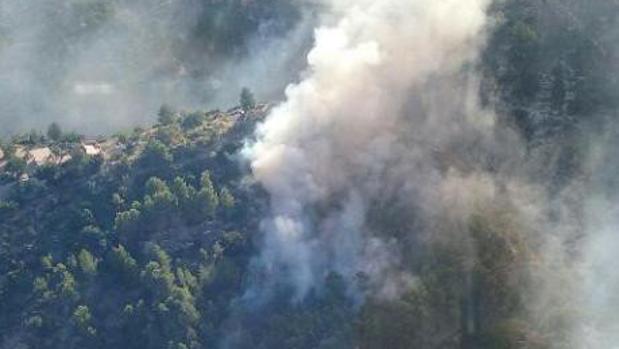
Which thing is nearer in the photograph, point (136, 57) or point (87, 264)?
point (87, 264)

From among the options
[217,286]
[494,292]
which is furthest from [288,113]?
[494,292]

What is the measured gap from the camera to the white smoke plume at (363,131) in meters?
99.4

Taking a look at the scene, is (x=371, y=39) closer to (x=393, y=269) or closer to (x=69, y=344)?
(x=393, y=269)

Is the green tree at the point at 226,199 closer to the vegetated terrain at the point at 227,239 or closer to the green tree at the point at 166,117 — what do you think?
the vegetated terrain at the point at 227,239

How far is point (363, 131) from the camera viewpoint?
10806cm

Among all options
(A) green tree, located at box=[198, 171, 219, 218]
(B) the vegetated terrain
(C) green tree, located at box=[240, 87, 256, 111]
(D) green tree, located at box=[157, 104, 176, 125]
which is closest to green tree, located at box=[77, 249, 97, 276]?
(B) the vegetated terrain

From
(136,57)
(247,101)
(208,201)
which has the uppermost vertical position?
(136,57)

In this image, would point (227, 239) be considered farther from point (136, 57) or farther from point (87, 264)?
point (136, 57)

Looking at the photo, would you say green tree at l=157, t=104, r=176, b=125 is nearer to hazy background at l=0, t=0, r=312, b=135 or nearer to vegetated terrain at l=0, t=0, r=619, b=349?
vegetated terrain at l=0, t=0, r=619, b=349

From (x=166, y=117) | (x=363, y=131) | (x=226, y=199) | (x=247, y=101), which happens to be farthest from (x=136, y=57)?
(x=363, y=131)

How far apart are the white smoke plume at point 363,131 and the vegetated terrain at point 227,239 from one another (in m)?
2.63

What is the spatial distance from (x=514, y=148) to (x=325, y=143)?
69.9 ft

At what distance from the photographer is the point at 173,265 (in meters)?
103

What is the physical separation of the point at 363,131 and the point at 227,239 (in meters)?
20.2
